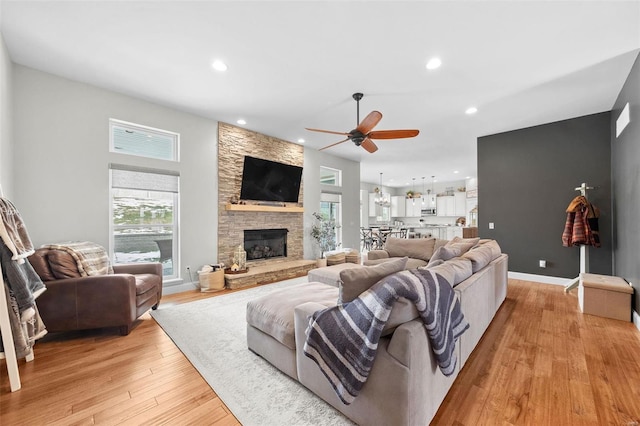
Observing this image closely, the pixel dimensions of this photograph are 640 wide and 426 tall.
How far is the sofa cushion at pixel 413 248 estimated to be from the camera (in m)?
4.62

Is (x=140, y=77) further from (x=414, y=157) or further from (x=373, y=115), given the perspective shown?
(x=414, y=157)

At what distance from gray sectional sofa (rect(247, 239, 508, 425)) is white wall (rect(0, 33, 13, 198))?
9.20 feet

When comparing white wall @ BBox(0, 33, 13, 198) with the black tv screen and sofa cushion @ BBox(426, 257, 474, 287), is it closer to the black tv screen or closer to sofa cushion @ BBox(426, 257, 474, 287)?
the black tv screen

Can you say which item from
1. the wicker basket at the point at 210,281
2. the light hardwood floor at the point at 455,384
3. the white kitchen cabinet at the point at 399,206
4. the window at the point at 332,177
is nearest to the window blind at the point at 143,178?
the wicker basket at the point at 210,281

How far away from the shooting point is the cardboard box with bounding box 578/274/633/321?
2994 millimetres

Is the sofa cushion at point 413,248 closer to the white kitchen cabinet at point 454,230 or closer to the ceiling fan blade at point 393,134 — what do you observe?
the ceiling fan blade at point 393,134

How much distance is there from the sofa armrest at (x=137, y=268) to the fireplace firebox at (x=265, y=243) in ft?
6.40

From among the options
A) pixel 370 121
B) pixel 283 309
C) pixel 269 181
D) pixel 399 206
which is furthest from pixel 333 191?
pixel 399 206

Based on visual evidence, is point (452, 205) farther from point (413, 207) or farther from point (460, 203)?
point (413, 207)

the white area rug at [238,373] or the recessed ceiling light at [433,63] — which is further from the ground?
the recessed ceiling light at [433,63]

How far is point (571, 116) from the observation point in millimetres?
4359

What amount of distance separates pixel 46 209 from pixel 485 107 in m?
6.09

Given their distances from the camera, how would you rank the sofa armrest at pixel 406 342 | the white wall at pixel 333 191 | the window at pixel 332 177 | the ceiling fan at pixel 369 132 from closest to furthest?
the sofa armrest at pixel 406 342, the ceiling fan at pixel 369 132, the white wall at pixel 333 191, the window at pixel 332 177

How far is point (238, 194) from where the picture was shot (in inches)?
198
